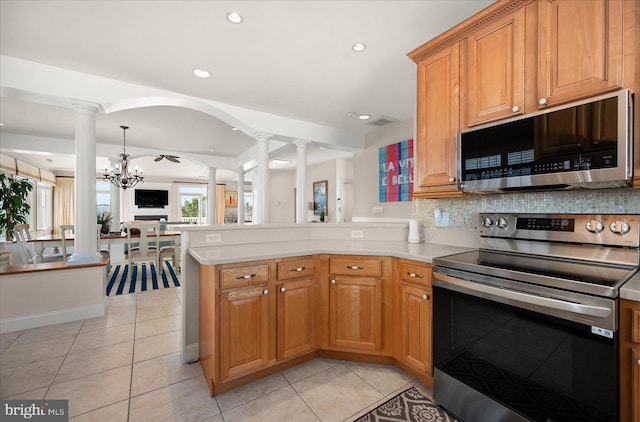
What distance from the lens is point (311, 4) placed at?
1808 millimetres

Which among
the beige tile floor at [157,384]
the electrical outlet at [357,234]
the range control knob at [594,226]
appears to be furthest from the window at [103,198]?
the range control knob at [594,226]

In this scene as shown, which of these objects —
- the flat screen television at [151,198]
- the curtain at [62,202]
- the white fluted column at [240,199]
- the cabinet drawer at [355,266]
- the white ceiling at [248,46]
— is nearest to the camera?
the white ceiling at [248,46]

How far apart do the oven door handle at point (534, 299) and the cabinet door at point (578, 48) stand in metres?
1.01

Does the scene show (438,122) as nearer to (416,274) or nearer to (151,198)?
(416,274)

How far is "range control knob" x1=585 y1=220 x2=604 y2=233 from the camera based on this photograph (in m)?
1.47

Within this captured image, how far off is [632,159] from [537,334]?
886 mm

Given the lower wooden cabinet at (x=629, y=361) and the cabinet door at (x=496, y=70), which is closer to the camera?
the lower wooden cabinet at (x=629, y=361)

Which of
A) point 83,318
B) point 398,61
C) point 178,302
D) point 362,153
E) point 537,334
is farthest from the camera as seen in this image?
point 362,153

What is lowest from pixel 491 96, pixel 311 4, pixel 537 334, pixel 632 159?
pixel 537 334

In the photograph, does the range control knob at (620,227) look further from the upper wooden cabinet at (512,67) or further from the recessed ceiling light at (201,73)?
the recessed ceiling light at (201,73)

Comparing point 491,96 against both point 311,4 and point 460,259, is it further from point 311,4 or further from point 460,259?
point 311,4

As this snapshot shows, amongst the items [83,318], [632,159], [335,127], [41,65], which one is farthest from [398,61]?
[83,318]

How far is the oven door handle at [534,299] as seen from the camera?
1055 mm

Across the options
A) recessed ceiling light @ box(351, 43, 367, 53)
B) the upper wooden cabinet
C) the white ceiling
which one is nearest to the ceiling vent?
the white ceiling
